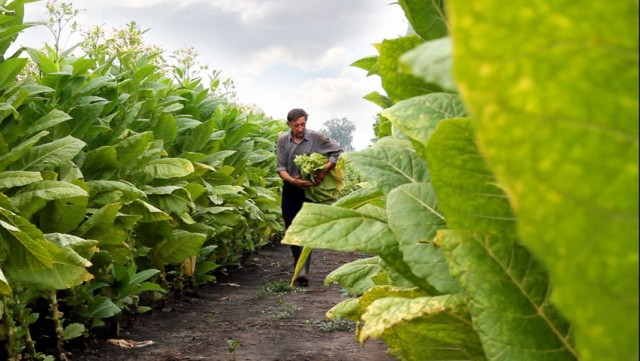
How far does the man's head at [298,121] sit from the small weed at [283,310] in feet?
7.59

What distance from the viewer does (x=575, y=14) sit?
0.36 meters

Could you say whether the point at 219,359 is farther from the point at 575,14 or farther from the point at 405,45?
the point at 575,14

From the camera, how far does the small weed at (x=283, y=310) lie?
6.11 meters

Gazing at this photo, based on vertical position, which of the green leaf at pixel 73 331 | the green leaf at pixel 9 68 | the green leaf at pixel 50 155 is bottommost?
the green leaf at pixel 73 331

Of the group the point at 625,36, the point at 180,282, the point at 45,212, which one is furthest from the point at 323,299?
the point at 625,36

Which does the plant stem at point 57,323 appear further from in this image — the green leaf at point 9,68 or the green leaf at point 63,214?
the green leaf at point 9,68

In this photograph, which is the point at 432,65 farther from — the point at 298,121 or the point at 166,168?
the point at 298,121

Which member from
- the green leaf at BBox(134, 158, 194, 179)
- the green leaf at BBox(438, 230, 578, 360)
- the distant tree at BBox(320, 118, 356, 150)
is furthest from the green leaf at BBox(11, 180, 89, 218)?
the distant tree at BBox(320, 118, 356, 150)

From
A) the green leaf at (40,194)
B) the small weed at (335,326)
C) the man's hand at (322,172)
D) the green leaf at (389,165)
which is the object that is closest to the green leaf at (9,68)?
the green leaf at (40,194)

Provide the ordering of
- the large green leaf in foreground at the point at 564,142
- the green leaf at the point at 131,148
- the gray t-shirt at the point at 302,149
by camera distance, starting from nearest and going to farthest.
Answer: the large green leaf in foreground at the point at 564,142 < the green leaf at the point at 131,148 < the gray t-shirt at the point at 302,149

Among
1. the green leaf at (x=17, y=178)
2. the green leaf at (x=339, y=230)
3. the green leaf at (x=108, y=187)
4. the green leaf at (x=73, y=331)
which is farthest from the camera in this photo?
the green leaf at (x=108, y=187)

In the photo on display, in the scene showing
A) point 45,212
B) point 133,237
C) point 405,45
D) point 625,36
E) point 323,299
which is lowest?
point 323,299

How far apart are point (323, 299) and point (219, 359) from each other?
2439 mm

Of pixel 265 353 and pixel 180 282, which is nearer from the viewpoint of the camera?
pixel 265 353
